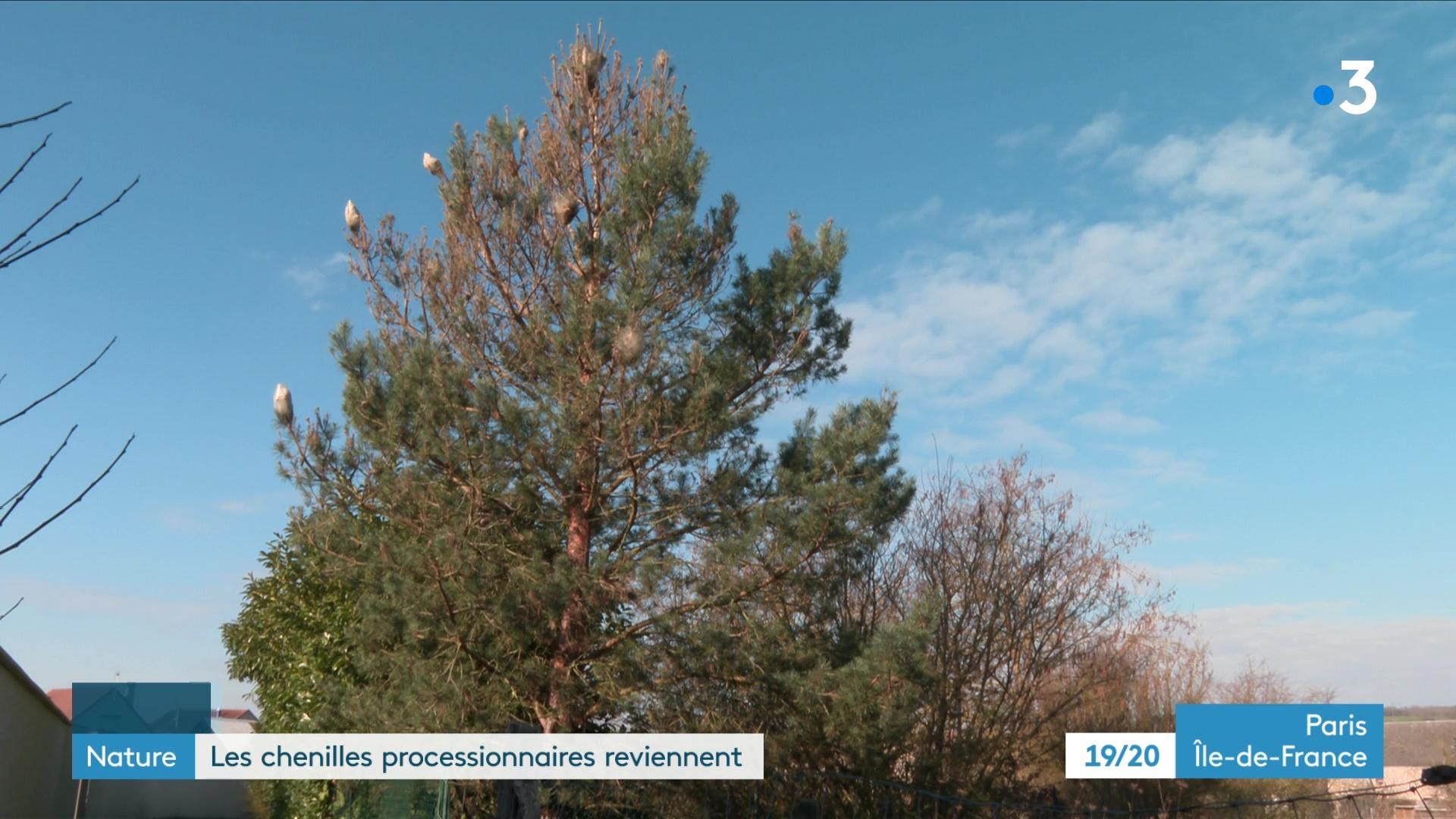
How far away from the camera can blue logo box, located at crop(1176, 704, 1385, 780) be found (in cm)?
1073

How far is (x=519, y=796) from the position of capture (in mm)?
8820

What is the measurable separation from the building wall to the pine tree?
2.73 metres

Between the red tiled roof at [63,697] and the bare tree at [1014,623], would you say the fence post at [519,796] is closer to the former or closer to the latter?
the bare tree at [1014,623]

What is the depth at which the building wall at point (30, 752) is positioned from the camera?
902 centimetres

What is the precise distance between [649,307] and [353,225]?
9.50 feet

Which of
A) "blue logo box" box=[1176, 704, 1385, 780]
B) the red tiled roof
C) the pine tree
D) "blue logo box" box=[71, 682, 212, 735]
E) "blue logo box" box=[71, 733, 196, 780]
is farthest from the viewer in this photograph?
the red tiled roof

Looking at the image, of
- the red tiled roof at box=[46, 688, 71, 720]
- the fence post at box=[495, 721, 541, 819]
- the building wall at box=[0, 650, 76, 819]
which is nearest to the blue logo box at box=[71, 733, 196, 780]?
the building wall at box=[0, 650, 76, 819]
